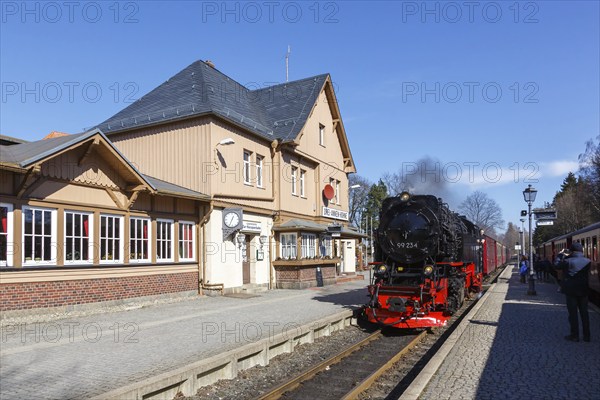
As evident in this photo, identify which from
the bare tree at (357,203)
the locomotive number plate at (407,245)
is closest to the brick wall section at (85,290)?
the locomotive number plate at (407,245)

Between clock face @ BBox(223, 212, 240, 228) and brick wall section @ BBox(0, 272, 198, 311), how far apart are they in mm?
2120

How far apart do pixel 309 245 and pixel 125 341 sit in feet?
41.1

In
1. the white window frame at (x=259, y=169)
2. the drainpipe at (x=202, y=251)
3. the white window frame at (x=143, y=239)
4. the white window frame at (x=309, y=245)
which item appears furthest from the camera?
the white window frame at (x=309, y=245)

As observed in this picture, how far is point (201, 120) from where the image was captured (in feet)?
52.3

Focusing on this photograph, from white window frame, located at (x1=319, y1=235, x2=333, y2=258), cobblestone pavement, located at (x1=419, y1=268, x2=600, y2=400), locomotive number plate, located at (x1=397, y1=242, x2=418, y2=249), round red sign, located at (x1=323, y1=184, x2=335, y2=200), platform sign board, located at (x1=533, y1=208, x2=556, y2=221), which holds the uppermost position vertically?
round red sign, located at (x1=323, y1=184, x2=335, y2=200)

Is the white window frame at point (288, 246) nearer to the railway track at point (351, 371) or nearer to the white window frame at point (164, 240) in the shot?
the white window frame at point (164, 240)

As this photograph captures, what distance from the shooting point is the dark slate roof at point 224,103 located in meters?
17.0

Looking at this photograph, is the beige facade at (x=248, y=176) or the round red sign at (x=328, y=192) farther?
the round red sign at (x=328, y=192)

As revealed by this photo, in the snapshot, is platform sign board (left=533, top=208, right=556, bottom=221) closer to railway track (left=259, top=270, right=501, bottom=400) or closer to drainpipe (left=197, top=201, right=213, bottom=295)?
railway track (left=259, top=270, right=501, bottom=400)

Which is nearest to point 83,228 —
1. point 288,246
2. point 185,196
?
point 185,196

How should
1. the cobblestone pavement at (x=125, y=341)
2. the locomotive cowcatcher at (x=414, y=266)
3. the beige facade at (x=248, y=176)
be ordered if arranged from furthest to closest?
the beige facade at (x=248, y=176) < the locomotive cowcatcher at (x=414, y=266) < the cobblestone pavement at (x=125, y=341)

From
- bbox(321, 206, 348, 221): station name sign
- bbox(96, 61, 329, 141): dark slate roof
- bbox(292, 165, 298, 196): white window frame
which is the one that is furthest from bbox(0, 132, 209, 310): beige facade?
bbox(321, 206, 348, 221): station name sign

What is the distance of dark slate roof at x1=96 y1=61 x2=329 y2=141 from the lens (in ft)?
55.8

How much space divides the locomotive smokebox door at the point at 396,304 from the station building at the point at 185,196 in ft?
22.4
